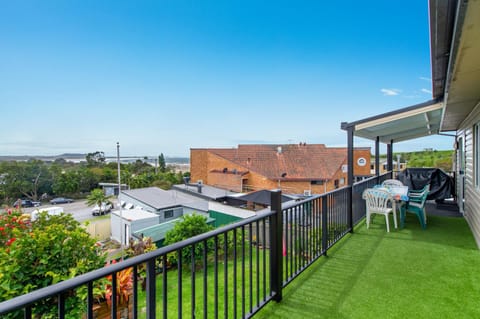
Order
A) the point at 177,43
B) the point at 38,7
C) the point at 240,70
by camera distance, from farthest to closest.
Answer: the point at 240,70 → the point at 177,43 → the point at 38,7

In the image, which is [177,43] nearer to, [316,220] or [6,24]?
[6,24]

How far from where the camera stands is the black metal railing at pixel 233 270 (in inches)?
39.6

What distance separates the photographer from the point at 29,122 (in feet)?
98.5

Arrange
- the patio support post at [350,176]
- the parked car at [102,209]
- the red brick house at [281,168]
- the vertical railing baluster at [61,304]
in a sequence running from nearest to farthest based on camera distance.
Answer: the vertical railing baluster at [61,304]
the patio support post at [350,176]
the red brick house at [281,168]
the parked car at [102,209]

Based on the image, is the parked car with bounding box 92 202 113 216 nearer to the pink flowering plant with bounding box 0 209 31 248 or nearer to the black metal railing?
the pink flowering plant with bounding box 0 209 31 248

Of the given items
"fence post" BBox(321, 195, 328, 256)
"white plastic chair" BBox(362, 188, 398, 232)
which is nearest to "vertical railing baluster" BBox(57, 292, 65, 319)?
"fence post" BBox(321, 195, 328, 256)

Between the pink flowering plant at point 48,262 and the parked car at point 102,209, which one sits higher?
the pink flowering plant at point 48,262

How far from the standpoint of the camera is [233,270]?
6.83ft

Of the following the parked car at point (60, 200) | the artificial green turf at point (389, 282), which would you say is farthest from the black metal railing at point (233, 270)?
the parked car at point (60, 200)

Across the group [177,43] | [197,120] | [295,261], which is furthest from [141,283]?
[197,120]

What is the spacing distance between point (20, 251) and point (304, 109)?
72.6 ft

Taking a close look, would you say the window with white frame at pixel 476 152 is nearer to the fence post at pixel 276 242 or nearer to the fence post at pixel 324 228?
the fence post at pixel 324 228

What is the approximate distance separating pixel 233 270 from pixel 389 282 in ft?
5.60

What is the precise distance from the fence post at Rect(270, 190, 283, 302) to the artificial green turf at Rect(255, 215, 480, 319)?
7.3 inches
